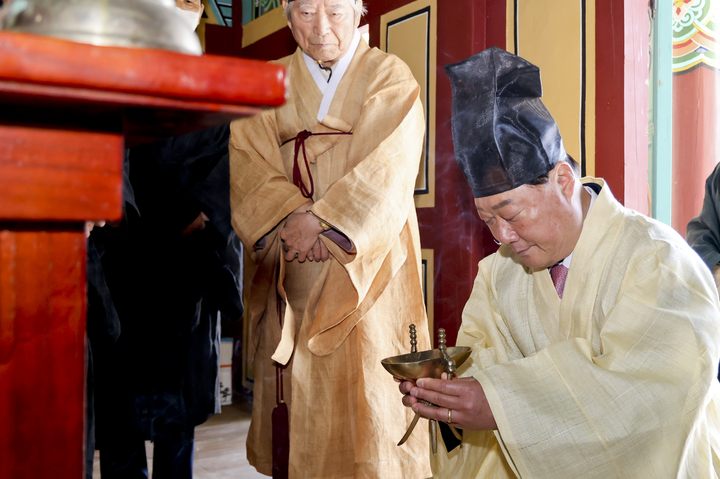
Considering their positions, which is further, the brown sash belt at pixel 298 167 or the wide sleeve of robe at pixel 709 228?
the wide sleeve of robe at pixel 709 228

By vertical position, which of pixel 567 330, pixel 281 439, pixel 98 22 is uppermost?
pixel 98 22

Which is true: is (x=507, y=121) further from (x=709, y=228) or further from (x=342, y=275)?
(x=709, y=228)

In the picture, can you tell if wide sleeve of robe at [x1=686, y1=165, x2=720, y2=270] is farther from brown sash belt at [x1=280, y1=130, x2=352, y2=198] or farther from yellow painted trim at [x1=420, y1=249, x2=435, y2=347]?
brown sash belt at [x1=280, y1=130, x2=352, y2=198]

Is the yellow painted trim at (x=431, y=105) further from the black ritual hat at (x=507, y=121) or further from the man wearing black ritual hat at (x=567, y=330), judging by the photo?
the black ritual hat at (x=507, y=121)

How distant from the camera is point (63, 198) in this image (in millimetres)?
499

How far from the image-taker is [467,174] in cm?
171

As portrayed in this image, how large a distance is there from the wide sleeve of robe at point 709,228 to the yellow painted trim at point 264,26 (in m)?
3.11

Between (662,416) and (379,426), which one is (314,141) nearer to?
(379,426)

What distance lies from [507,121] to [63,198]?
130 cm

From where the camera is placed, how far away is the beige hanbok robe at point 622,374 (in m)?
1.31

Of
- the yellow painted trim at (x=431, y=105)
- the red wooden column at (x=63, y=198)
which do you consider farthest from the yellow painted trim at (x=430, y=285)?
the red wooden column at (x=63, y=198)

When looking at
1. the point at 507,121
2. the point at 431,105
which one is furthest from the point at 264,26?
the point at 507,121

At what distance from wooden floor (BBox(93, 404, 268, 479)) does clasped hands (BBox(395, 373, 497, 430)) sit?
6.99 feet

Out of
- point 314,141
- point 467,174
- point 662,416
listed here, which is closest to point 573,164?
point 467,174
